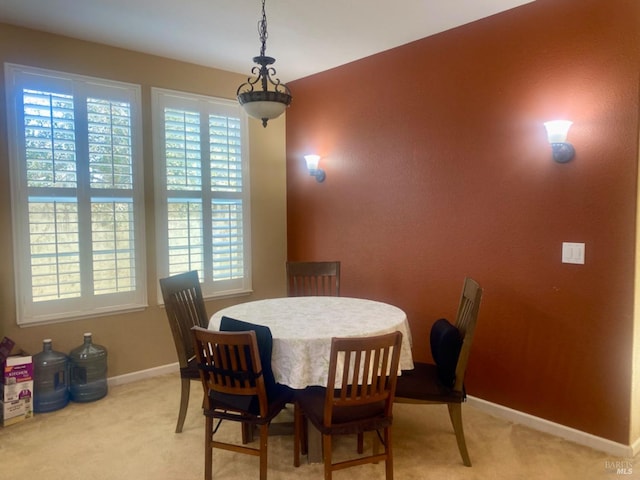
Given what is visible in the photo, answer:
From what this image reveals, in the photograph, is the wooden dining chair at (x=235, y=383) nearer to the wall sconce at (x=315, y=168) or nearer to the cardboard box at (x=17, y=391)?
the cardboard box at (x=17, y=391)

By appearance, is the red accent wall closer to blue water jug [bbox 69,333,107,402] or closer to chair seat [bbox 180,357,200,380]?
chair seat [bbox 180,357,200,380]

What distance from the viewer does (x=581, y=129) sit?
8.32 feet

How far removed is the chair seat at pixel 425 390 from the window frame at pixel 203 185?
2111 millimetres

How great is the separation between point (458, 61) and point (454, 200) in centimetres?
Answer: 96

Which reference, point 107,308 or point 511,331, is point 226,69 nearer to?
point 107,308

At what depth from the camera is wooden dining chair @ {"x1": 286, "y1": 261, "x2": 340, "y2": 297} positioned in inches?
143

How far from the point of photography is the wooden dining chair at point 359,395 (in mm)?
1898

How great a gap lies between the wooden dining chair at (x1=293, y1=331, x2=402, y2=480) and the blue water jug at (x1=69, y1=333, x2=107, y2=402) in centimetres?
194

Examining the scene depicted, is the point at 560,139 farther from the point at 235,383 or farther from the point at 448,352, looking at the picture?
the point at 235,383

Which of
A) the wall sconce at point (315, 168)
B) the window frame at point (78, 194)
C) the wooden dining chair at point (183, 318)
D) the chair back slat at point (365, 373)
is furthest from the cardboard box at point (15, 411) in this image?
the wall sconce at point (315, 168)

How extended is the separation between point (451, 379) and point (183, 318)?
1.66 meters

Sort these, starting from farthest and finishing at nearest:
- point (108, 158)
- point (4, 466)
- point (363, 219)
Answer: point (363, 219) → point (108, 158) → point (4, 466)

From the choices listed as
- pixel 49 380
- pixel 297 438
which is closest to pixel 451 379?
pixel 297 438

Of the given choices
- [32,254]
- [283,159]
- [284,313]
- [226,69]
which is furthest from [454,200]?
[32,254]
